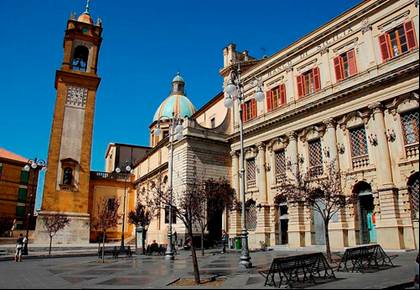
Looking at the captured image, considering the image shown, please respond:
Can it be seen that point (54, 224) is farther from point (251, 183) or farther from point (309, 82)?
point (309, 82)

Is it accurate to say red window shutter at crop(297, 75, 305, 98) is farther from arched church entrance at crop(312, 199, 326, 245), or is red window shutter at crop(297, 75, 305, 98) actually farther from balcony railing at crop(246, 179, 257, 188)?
arched church entrance at crop(312, 199, 326, 245)

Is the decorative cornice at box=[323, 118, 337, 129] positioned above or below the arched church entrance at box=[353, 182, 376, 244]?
above

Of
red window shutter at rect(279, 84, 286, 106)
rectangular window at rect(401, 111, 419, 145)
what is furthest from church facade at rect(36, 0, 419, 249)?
red window shutter at rect(279, 84, 286, 106)

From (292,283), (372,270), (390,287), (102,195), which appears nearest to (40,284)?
(292,283)

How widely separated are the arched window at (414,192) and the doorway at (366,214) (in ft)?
7.93

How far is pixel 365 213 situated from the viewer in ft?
72.9

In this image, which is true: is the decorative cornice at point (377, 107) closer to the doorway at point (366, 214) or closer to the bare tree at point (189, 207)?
the doorway at point (366, 214)

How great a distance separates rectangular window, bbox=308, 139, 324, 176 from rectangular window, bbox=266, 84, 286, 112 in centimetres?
498

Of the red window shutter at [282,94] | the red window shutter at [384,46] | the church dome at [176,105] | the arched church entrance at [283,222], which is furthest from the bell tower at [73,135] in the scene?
the red window shutter at [384,46]

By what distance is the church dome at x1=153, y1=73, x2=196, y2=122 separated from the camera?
60.6m

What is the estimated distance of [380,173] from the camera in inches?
818

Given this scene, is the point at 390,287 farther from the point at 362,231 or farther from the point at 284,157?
the point at 284,157

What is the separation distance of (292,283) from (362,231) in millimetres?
13904

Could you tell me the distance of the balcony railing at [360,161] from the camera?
22.0 m
